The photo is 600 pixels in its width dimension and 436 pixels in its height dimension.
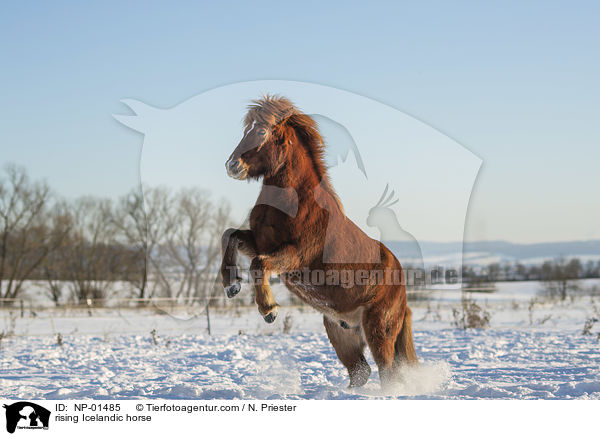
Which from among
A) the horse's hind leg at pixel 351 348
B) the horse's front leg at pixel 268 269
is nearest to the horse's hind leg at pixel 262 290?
the horse's front leg at pixel 268 269

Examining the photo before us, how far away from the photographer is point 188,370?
7359 mm

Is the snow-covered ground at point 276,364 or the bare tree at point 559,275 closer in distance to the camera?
the snow-covered ground at point 276,364

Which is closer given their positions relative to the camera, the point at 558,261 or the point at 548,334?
the point at 548,334

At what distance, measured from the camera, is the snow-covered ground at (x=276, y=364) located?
527 centimetres

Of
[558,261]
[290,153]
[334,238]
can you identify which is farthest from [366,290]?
[558,261]

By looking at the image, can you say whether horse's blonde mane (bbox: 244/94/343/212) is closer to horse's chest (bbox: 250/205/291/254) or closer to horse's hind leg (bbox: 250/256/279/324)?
horse's chest (bbox: 250/205/291/254)

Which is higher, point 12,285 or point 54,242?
point 54,242

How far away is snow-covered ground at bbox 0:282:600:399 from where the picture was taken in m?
5.27

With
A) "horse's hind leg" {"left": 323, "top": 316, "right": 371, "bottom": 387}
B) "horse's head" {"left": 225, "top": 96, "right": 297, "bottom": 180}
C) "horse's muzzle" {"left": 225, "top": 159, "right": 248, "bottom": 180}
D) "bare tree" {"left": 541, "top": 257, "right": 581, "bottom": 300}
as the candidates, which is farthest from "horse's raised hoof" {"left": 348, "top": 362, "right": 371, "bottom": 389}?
"bare tree" {"left": 541, "top": 257, "right": 581, "bottom": 300}

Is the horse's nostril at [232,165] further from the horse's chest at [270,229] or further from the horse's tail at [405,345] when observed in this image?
the horse's tail at [405,345]

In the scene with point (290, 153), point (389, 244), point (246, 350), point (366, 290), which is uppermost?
point (290, 153)
